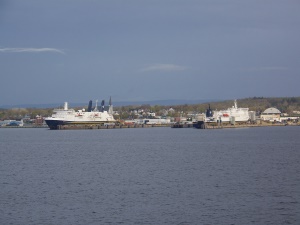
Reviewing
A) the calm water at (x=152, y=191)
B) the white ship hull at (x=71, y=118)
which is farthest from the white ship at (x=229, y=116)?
the calm water at (x=152, y=191)

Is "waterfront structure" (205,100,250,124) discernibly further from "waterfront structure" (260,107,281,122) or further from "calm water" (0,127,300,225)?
"calm water" (0,127,300,225)

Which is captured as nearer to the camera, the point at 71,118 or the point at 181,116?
the point at 71,118

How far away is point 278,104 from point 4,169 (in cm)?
16767

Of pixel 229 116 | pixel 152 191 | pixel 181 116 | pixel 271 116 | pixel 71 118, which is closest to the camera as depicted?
pixel 152 191

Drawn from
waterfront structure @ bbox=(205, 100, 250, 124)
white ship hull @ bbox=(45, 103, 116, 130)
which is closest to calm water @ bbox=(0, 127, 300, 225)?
white ship hull @ bbox=(45, 103, 116, 130)

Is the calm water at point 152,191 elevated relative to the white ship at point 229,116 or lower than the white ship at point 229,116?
lower

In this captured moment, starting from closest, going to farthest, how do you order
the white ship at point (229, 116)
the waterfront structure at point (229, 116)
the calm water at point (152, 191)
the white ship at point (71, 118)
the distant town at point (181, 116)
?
the calm water at point (152, 191) < the white ship at point (71, 118) < the waterfront structure at point (229, 116) < the white ship at point (229, 116) < the distant town at point (181, 116)

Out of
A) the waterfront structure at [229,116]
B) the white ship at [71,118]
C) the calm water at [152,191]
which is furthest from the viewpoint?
the waterfront structure at [229,116]

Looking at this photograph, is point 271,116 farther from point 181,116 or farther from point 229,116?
point 229,116

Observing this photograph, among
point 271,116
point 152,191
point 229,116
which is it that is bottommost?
point 152,191

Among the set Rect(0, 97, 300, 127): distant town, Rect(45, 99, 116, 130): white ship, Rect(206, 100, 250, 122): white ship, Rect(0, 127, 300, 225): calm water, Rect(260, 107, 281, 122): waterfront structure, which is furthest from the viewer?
Rect(260, 107, 281, 122): waterfront structure

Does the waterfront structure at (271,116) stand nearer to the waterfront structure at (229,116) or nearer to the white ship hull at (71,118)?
the waterfront structure at (229,116)

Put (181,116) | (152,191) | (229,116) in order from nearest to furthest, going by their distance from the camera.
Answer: (152,191) < (229,116) < (181,116)

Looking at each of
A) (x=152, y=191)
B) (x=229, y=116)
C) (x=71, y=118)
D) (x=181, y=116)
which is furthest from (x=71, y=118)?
(x=152, y=191)
